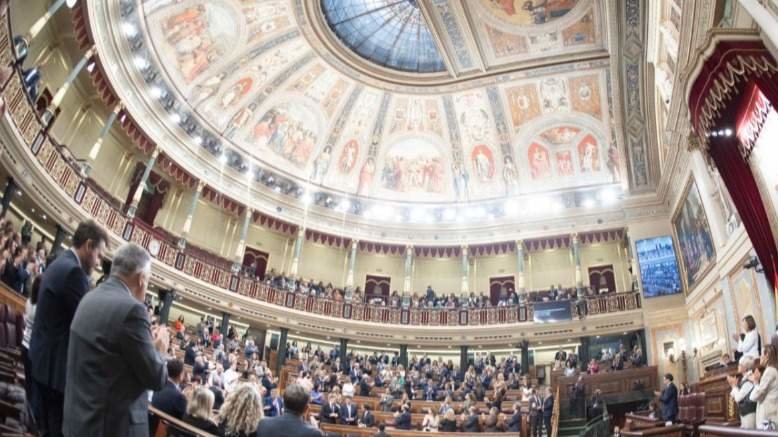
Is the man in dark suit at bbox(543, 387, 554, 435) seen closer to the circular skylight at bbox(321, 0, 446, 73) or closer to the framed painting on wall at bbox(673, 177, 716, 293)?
the framed painting on wall at bbox(673, 177, 716, 293)

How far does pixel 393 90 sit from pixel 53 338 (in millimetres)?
22497

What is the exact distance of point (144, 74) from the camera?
1762cm

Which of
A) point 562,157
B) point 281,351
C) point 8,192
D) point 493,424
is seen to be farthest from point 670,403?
point 562,157

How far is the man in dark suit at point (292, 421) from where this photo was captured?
3258 mm

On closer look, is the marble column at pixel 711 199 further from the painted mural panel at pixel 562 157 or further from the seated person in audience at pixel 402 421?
the seated person in audience at pixel 402 421

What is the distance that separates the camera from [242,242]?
21859mm

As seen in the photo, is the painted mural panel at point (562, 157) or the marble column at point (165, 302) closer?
the marble column at point (165, 302)

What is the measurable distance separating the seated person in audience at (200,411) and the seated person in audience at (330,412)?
8.62 m

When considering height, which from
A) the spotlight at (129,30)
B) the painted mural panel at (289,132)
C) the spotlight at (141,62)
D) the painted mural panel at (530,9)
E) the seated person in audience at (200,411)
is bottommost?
the seated person in audience at (200,411)

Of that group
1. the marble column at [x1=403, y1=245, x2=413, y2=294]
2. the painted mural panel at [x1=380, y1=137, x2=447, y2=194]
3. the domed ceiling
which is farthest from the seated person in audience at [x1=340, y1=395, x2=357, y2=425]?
the painted mural panel at [x1=380, y1=137, x2=447, y2=194]

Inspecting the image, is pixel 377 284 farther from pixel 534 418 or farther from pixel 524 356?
pixel 534 418

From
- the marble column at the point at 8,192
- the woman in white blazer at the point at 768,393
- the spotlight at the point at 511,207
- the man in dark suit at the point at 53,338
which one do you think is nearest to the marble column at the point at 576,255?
the spotlight at the point at 511,207

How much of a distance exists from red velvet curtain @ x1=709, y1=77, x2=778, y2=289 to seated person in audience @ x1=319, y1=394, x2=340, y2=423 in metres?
10.1

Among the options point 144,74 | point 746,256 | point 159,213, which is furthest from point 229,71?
point 746,256
